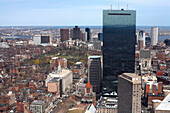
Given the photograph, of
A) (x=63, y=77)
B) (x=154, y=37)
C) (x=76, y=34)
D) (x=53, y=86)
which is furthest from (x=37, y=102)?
(x=154, y=37)

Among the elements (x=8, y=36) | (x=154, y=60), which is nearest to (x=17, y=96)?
(x=154, y=60)

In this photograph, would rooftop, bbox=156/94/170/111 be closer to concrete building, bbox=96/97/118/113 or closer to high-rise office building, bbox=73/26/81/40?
concrete building, bbox=96/97/118/113

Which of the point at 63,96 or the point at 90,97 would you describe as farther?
the point at 63,96

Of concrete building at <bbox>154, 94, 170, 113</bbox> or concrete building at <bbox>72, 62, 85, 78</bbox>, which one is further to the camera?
concrete building at <bbox>72, 62, 85, 78</bbox>

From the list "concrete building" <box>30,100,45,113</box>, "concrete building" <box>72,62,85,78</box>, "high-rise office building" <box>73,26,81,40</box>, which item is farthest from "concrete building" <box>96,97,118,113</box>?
"high-rise office building" <box>73,26,81,40</box>

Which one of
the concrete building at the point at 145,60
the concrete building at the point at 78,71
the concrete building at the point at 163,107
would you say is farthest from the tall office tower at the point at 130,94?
the concrete building at the point at 145,60

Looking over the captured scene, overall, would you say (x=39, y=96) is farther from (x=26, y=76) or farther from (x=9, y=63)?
(x=9, y=63)
